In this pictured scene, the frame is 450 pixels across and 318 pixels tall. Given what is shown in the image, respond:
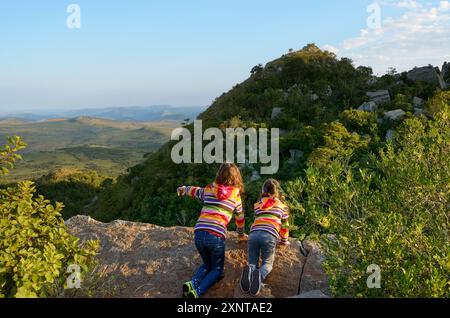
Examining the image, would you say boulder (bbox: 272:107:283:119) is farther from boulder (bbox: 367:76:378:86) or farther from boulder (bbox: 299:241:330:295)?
boulder (bbox: 299:241:330:295)

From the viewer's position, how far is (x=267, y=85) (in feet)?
92.1

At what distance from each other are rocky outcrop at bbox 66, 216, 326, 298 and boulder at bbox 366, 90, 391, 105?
58.6ft

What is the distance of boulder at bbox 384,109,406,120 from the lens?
20156mm

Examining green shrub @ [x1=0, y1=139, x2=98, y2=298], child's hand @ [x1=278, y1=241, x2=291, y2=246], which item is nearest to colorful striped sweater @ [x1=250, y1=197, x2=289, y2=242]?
child's hand @ [x1=278, y1=241, x2=291, y2=246]

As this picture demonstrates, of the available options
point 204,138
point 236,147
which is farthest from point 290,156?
point 204,138

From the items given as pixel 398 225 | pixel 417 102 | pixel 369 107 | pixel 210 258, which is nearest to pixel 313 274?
pixel 210 258

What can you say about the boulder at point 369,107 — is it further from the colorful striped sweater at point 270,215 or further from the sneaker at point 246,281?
the sneaker at point 246,281

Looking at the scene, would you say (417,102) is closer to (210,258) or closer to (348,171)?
(348,171)

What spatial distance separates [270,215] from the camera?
6.96m

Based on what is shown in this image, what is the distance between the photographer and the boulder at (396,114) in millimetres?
20156

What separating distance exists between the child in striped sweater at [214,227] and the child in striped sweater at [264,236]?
18.4 inches

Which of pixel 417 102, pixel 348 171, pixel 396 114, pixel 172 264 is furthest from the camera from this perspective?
pixel 417 102

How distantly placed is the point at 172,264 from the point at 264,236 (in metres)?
1.82

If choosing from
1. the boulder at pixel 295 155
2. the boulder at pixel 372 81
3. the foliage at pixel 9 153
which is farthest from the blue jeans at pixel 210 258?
the boulder at pixel 372 81
